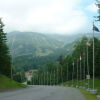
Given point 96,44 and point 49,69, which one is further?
point 49,69

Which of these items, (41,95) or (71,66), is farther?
(71,66)

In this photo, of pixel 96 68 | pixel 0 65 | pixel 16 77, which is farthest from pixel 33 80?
pixel 0 65

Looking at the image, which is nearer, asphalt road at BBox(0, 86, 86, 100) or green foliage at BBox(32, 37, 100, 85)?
asphalt road at BBox(0, 86, 86, 100)

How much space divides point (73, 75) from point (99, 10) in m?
96.0

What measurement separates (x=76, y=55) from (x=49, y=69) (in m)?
54.5

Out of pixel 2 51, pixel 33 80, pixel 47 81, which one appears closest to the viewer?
pixel 2 51

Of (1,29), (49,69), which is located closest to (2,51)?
(1,29)

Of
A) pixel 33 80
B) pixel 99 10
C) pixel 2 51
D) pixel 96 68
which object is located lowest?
pixel 33 80

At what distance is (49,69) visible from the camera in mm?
165125

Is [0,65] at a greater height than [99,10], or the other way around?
[99,10]

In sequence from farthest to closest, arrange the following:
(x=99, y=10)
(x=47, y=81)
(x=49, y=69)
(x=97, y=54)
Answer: (x=49, y=69), (x=47, y=81), (x=97, y=54), (x=99, y=10)

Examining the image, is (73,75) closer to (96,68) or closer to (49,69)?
(96,68)

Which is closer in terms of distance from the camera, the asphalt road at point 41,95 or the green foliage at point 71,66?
the asphalt road at point 41,95

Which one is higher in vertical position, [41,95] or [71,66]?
[41,95]
